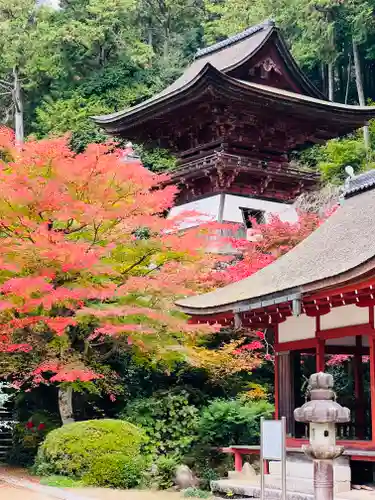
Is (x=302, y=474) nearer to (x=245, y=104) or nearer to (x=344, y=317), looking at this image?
(x=344, y=317)

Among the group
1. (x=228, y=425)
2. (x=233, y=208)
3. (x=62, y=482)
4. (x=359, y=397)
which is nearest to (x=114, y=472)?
(x=62, y=482)

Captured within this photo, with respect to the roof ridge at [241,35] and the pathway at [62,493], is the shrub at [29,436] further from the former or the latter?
the roof ridge at [241,35]

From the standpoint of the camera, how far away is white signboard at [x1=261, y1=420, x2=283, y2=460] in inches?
289

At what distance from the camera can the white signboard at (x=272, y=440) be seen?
289 inches

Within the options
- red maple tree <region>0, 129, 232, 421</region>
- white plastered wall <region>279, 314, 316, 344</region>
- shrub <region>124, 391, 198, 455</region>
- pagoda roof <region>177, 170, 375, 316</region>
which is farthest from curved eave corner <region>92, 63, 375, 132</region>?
white plastered wall <region>279, 314, 316, 344</region>

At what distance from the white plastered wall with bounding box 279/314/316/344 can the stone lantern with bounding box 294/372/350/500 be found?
3642 mm

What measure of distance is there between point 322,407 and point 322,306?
3190 mm

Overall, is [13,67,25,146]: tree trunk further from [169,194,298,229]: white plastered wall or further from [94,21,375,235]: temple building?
[169,194,298,229]: white plastered wall

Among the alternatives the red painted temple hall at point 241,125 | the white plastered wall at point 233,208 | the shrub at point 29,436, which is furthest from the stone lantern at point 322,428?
the white plastered wall at point 233,208

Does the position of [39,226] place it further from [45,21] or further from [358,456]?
[45,21]

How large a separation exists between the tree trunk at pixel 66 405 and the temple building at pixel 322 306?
313 centimetres

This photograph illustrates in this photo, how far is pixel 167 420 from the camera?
13508 millimetres

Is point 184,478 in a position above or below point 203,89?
below

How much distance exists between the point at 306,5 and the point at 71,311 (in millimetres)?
25496
